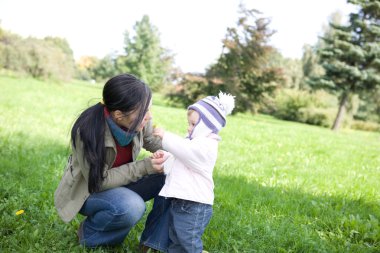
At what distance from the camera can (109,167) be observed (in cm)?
257

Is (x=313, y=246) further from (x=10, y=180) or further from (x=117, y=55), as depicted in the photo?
(x=117, y=55)

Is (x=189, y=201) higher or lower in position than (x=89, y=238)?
higher

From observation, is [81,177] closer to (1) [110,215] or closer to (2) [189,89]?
(1) [110,215]

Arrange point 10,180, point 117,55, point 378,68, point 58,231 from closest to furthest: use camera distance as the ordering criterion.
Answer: point 58,231 < point 10,180 < point 378,68 < point 117,55

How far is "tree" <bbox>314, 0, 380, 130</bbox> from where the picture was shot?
1897 cm

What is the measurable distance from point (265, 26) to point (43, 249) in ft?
69.9

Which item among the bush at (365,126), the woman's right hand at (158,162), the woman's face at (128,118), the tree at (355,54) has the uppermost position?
the tree at (355,54)

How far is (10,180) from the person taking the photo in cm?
369

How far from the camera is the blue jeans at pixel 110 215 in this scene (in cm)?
249

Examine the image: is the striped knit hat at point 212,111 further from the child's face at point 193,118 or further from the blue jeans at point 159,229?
the blue jeans at point 159,229

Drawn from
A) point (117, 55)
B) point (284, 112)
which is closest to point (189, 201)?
point (284, 112)

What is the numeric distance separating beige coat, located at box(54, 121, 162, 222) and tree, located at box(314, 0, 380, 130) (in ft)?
61.9

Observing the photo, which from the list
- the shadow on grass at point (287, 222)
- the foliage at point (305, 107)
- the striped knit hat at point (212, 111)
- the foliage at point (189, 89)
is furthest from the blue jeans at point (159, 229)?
the foliage at point (305, 107)

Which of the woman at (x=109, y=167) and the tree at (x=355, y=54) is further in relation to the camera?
the tree at (x=355, y=54)
